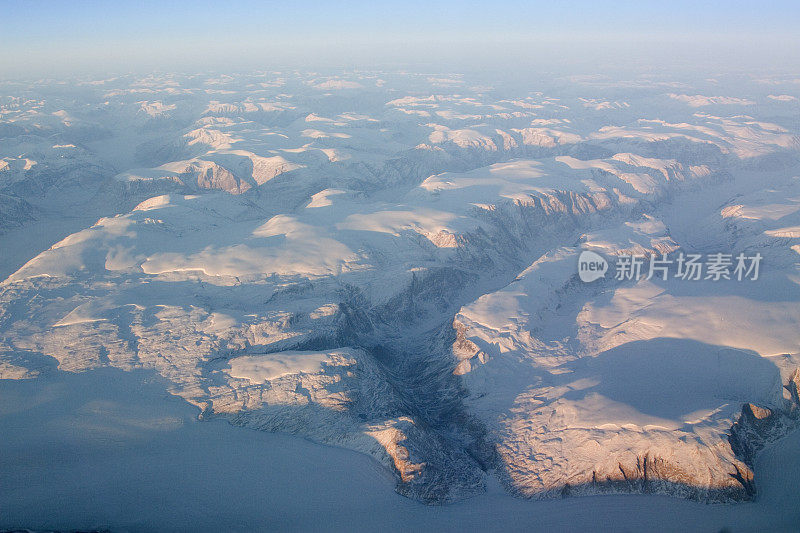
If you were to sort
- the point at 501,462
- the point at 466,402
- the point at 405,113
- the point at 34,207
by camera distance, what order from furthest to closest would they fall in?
the point at 405,113 → the point at 34,207 → the point at 466,402 → the point at 501,462

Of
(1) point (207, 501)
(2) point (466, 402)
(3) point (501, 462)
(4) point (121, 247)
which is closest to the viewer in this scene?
(1) point (207, 501)

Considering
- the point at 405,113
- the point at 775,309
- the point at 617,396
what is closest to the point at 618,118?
the point at 405,113

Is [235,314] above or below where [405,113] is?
below

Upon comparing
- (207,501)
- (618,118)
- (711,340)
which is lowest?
(207,501)

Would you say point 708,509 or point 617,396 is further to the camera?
point 617,396

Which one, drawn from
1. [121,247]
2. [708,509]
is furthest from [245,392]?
[121,247]

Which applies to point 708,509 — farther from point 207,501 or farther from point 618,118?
point 618,118
